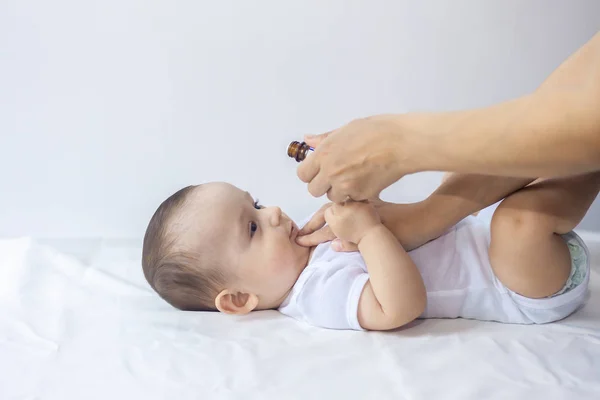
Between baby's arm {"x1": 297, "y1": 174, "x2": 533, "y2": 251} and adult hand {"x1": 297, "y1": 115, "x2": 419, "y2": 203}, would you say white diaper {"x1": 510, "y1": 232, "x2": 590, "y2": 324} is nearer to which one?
baby's arm {"x1": 297, "y1": 174, "x2": 533, "y2": 251}

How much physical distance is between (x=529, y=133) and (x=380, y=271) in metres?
0.40

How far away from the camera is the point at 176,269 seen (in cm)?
120

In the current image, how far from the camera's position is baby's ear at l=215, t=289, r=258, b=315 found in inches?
47.9

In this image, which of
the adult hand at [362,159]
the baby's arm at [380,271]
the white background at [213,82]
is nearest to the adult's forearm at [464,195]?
the baby's arm at [380,271]

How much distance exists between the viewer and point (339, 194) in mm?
1009

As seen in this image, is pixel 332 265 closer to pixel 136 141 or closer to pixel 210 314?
pixel 210 314

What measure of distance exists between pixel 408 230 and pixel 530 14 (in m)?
0.84

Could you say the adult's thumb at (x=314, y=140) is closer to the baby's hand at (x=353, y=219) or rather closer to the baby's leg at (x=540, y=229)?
the baby's hand at (x=353, y=219)

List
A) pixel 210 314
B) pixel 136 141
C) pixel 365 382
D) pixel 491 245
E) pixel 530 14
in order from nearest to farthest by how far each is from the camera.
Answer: pixel 365 382 < pixel 491 245 < pixel 210 314 < pixel 530 14 < pixel 136 141

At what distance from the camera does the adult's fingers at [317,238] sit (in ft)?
4.09

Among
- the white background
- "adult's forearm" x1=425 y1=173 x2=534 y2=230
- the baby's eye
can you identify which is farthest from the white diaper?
the white background

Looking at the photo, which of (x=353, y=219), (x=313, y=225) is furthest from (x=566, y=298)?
(x=313, y=225)

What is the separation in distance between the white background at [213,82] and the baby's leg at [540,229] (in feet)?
2.29

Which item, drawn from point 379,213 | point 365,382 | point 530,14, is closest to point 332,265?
point 379,213
